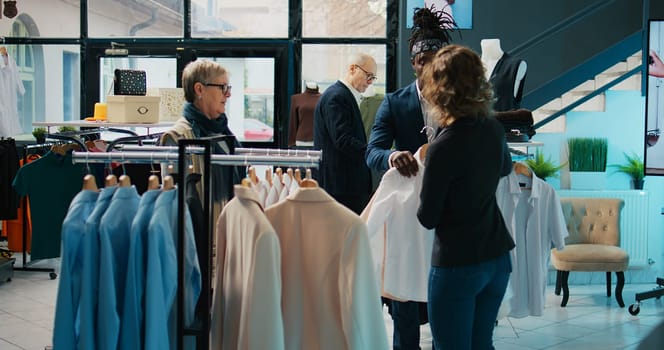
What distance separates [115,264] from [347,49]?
6856mm

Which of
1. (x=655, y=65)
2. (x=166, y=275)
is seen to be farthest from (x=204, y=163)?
(x=655, y=65)

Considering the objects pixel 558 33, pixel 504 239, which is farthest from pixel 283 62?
pixel 504 239

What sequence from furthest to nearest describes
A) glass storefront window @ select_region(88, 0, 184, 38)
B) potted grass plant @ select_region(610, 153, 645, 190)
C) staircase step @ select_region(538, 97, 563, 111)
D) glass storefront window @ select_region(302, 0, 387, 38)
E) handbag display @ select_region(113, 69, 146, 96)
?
glass storefront window @ select_region(88, 0, 184, 38), glass storefront window @ select_region(302, 0, 387, 38), staircase step @ select_region(538, 97, 563, 111), potted grass plant @ select_region(610, 153, 645, 190), handbag display @ select_region(113, 69, 146, 96)

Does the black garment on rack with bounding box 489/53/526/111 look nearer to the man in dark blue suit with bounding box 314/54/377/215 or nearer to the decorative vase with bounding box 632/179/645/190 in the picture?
the man in dark blue suit with bounding box 314/54/377/215

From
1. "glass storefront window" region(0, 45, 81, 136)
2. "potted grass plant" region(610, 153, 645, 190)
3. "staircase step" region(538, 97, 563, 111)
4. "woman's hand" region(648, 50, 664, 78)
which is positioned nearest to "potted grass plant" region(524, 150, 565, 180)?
"potted grass plant" region(610, 153, 645, 190)

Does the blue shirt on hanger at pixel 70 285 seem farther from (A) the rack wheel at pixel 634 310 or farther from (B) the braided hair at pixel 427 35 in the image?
(A) the rack wheel at pixel 634 310

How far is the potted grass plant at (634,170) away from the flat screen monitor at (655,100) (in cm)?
71

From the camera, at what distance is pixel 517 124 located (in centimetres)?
502

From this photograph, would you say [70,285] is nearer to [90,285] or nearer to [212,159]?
[90,285]

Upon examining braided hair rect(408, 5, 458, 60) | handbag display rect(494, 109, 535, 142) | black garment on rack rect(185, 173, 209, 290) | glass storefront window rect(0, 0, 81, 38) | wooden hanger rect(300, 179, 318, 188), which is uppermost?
glass storefront window rect(0, 0, 81, 38)

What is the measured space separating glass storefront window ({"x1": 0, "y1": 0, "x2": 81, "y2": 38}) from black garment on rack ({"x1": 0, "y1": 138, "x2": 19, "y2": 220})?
263 centimetres

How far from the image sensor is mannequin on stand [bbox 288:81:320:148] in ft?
27.2

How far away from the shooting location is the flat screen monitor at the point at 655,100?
23.0ft

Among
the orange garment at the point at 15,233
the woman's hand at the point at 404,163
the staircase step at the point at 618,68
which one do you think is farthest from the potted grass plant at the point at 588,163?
the orange garment at the point at 15,233
